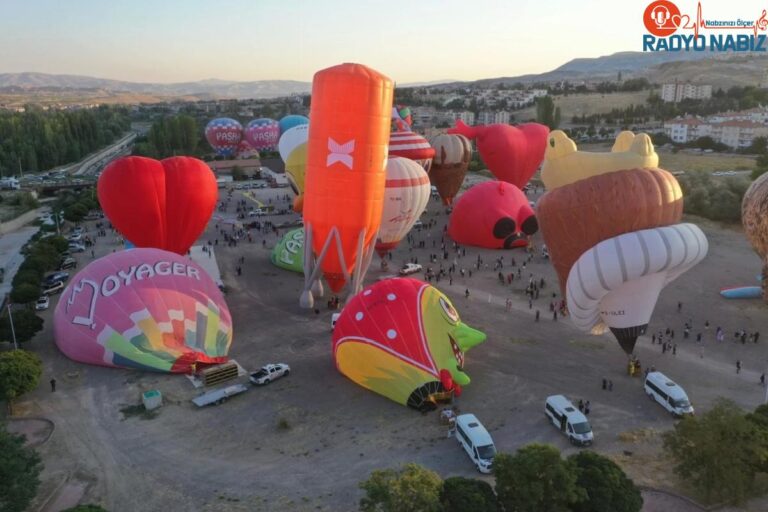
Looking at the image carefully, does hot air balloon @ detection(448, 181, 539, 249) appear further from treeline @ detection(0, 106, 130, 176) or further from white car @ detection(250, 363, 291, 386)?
treeline @ detection(0, 106, 130, 176)

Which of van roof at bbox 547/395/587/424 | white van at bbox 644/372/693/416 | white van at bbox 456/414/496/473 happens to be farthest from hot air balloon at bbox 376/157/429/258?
white van at bbox 456/414/496/473

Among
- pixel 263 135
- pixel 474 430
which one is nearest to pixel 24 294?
pixel 474 430

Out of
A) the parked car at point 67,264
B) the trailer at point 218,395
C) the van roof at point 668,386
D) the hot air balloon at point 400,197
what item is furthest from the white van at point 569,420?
the parked car at point 67,264

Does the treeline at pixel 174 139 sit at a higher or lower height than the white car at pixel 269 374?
higher

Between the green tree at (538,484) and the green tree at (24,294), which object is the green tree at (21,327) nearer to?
the green tree at (24,294)

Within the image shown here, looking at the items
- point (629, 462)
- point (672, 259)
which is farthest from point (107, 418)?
point (672, 259)

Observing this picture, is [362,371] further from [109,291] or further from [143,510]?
[109,291]
